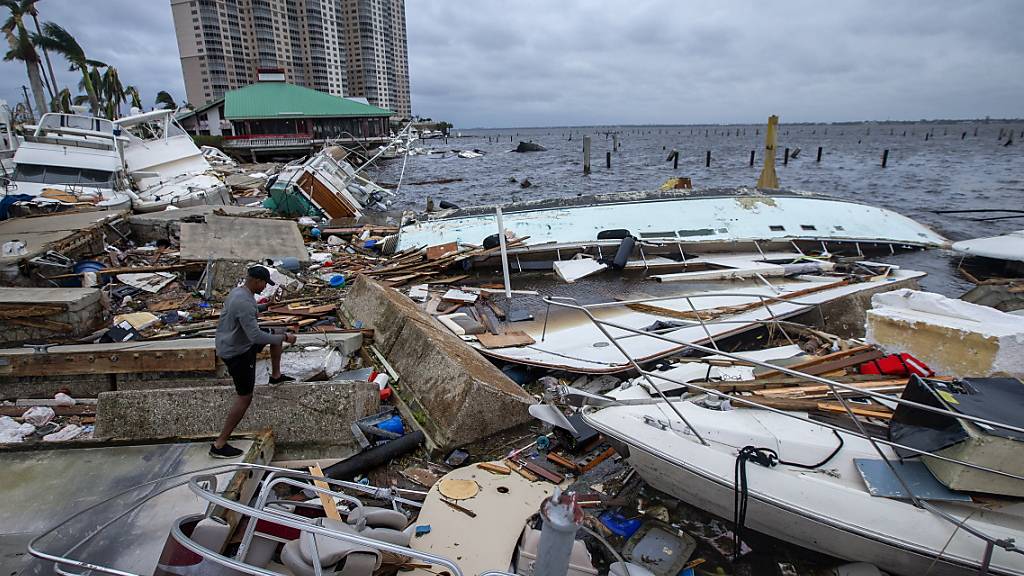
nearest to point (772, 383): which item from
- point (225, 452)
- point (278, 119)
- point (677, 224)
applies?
point (225, 452)

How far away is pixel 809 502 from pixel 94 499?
5.95 m

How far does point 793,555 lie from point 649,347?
3543mm

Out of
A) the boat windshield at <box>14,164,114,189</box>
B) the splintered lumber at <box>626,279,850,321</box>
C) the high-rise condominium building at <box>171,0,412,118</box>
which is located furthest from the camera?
the high-rise condominium building at <box>171,0,412,118</box>

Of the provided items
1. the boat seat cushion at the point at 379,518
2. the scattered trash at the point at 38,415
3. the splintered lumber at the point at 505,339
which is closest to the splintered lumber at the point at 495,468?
the boat seat cushion at the point at 379,518

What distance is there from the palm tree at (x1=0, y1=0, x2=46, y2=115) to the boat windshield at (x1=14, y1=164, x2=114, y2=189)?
80.2ft

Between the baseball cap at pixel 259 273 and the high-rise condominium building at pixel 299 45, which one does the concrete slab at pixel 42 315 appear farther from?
the high-rise condominium building at pixel 299 45

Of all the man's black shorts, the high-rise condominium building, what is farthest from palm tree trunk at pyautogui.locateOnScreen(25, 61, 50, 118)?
the high-rise condominium building

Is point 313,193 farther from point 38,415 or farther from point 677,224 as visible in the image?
point 38,415

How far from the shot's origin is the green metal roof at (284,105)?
46.2m

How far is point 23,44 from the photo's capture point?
30.9m

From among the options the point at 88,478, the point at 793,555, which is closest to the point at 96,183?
the point at 88,478

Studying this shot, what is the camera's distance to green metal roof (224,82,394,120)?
152ft

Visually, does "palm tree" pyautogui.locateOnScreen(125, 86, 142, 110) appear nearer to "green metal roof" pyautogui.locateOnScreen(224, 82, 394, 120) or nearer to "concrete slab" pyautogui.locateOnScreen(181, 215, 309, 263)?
"green metal roof" pyautogui.locateOnScreen(224, 82, 394, 120)

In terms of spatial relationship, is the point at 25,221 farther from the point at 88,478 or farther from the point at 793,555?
the point at 793,555
